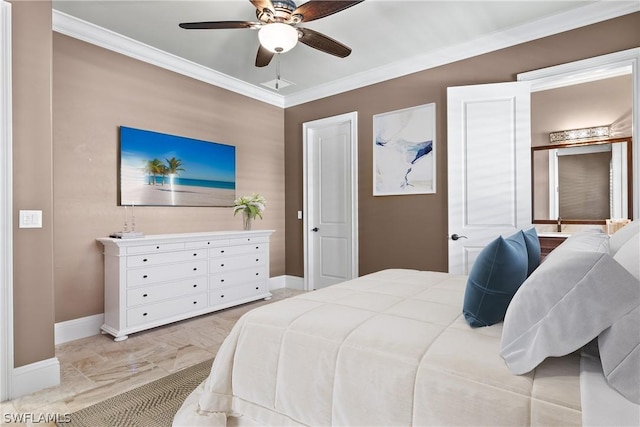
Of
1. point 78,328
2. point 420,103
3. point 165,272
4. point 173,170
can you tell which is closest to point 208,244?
point 165,272

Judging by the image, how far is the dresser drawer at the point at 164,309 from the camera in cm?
313

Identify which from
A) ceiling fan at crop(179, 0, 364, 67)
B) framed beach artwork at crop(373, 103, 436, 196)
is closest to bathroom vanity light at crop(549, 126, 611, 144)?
framed beach artwork at crop(373, 103, 436, 196)

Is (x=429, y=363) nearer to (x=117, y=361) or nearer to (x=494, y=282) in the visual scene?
(x=494, y=282)

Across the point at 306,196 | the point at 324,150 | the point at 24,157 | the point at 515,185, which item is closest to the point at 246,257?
the point at 306,196

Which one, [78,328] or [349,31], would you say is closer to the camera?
[78,328]

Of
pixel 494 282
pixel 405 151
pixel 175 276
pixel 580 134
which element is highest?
pixel 580 134

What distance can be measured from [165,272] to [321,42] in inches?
98.6

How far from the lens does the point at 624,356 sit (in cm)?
89

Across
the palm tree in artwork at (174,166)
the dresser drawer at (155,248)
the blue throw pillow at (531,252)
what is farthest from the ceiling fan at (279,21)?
the dresser drawer at (155,248)

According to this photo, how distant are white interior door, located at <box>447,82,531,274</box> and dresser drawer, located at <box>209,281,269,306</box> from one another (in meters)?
2.25

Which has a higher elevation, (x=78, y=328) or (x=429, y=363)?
(x=429, y=363)

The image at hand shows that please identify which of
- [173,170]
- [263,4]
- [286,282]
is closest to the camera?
[263,4]

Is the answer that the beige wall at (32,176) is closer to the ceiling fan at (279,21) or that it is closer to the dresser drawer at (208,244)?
the ceiling fan at (279,21)

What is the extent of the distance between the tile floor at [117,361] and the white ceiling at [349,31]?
108 inches
